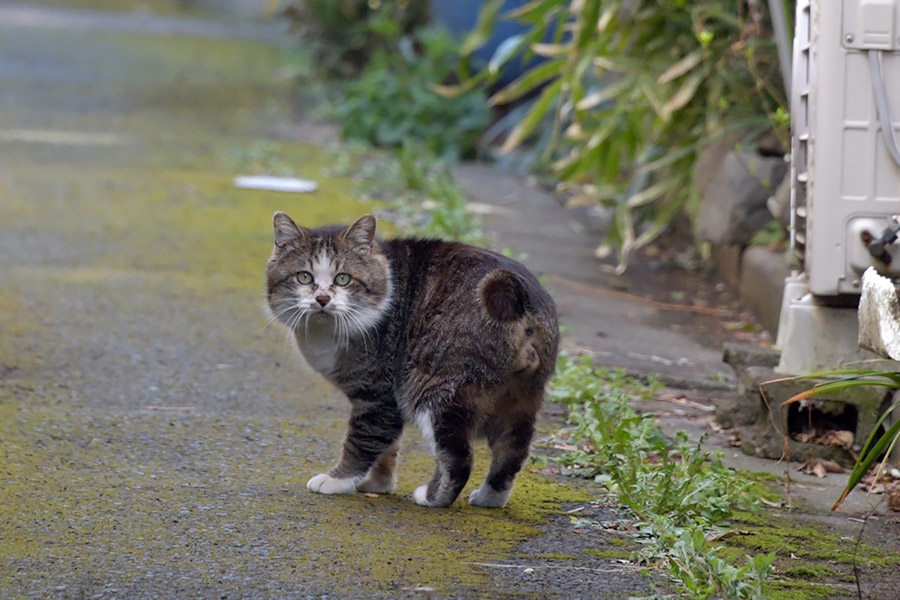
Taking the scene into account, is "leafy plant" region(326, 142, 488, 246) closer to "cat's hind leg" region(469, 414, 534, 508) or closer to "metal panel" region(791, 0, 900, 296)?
"metal panel" region(791, 0, 900, 296)

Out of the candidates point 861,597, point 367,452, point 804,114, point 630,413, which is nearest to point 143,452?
point 367,452

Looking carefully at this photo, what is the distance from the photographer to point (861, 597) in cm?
239

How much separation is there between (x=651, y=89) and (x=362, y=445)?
3536 mm

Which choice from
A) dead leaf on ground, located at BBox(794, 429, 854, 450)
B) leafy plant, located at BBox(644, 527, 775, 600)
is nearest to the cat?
leafy plant, located at BBox(644, 527, 775, 600)

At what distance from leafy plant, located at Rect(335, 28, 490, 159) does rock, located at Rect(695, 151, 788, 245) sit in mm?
3407

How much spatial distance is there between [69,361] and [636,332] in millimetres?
2461

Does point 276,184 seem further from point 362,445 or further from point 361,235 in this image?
point 362,445

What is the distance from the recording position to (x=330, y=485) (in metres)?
2.99

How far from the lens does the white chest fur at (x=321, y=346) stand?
310cm

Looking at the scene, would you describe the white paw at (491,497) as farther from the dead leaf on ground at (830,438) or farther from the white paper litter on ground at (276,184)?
the white paper litter on ground at (276,184)

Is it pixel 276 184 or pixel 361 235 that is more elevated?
pixel 276 184

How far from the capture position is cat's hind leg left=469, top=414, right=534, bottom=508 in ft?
9.69

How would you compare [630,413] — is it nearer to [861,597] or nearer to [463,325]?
[463,325]

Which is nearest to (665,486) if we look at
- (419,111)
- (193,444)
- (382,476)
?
(382,476)
